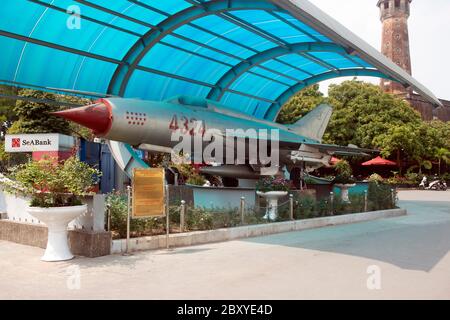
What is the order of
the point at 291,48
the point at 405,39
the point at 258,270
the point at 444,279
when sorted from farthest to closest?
the point at 405,39
the point at 291,48
the point at 258,270
the point at 444,279

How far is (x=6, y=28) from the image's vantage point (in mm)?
13789

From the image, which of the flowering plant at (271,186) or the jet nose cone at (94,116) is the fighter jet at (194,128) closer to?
the jet nose cone at (94,116)

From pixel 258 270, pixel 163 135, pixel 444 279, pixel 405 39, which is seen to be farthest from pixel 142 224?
pixel 405 39

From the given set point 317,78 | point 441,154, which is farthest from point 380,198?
point 441,154

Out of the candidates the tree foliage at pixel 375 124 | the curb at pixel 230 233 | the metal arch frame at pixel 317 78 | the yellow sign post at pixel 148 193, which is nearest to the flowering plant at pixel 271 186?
the curb at pixel 230 233

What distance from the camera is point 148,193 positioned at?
8578 millimetres

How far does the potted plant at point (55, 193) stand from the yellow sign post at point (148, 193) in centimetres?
95

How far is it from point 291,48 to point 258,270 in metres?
14.5

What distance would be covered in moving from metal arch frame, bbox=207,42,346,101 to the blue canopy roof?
48 millimetres

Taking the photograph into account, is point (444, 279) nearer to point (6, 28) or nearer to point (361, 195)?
point (361, 195)

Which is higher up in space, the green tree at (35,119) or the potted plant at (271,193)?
the green tree at (35,119)

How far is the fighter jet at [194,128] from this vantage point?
40.0ft

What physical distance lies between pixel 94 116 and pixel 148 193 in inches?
173

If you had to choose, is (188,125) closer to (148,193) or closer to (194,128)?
(194,128)
